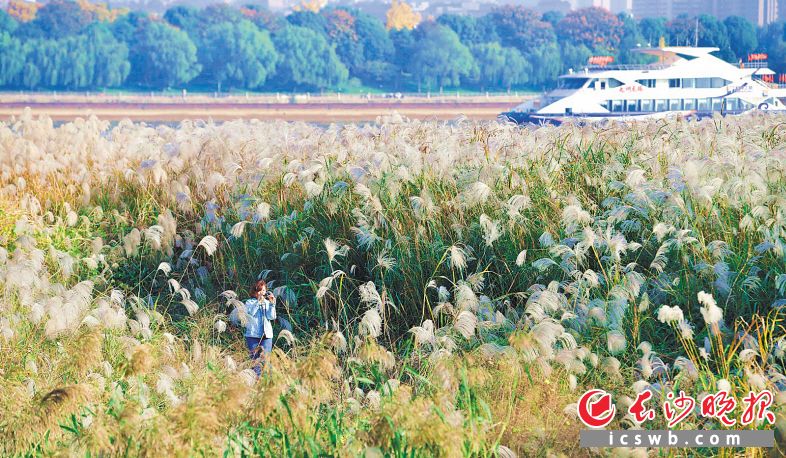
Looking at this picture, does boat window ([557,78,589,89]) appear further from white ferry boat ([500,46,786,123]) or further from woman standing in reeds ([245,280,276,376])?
woman standing in reeds ([245,280,276,376])

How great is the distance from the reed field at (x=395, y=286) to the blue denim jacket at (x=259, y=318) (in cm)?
24

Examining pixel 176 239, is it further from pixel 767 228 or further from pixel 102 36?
pixel 102 36

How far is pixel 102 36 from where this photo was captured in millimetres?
92812

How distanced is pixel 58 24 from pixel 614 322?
105661 millimetres

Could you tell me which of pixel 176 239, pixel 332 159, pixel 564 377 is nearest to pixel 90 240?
pixel 176 239

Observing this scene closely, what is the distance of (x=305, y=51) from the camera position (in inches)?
3743

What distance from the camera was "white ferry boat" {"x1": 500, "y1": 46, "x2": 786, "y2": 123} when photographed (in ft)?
150

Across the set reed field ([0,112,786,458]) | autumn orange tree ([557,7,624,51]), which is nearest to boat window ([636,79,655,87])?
reed field ([0,112,786,458])

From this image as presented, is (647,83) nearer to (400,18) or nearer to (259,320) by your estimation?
(259,320)

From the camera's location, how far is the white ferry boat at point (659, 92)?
150ft

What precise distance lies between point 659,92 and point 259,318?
4155 centimetres

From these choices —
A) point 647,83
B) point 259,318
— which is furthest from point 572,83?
point 259,318

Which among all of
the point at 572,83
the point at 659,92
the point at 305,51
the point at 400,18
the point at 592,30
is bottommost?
the point at 659,92

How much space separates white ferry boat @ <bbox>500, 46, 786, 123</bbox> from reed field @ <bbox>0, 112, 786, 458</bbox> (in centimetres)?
3487
